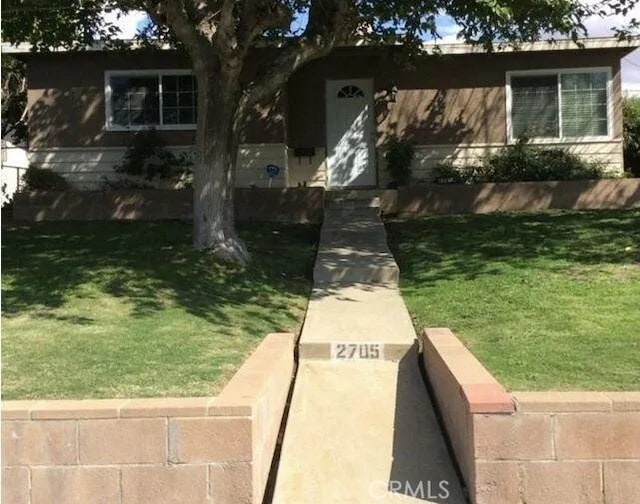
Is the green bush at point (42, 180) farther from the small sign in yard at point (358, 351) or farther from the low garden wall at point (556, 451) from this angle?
the low garden wall at point (556, 451)

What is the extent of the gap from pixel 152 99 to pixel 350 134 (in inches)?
174

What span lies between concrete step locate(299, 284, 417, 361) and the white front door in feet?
25.6

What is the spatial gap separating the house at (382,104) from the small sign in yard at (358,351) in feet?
31.6

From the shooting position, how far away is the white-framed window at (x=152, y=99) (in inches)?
642

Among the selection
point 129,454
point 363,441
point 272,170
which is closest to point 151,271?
point 363,441

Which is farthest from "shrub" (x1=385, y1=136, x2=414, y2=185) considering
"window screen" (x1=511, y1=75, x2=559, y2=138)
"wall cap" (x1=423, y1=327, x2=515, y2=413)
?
"wall cap" (x1=423, y1=327, x2=515, y2=413)

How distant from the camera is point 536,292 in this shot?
25.5 ft

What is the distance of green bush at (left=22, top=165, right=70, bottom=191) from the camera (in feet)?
51.6

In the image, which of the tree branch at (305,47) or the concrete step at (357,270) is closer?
the concrete step at (357,270)

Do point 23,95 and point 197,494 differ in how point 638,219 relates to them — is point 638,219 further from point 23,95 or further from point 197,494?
point 23,95

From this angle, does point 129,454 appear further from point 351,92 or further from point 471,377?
point 351,92

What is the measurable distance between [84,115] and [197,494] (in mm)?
13562

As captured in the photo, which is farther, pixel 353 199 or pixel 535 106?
pixel 535 106

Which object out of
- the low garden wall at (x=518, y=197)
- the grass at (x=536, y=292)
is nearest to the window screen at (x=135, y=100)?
the low garden wall at (x=518, y=197)
